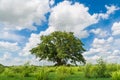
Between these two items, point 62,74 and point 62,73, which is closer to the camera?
point 62,74

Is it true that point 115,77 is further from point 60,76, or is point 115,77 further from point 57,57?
point 57,57

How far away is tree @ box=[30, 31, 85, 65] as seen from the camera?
1898 inches

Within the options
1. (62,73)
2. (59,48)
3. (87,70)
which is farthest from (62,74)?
(59,48)

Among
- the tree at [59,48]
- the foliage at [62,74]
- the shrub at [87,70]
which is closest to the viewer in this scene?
the foliage at [62,74]

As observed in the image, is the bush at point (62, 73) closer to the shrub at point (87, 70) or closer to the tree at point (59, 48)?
the shrub at point (87, 70)

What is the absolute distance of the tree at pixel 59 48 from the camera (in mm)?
48219

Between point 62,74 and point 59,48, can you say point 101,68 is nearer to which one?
point 62,74

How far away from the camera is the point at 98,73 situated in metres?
20.0

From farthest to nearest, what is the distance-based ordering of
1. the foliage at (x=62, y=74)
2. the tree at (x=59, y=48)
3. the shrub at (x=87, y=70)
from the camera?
the tree at (x=59, y=48) < the shrub at (x=87, y=70) < the foliage at (x=62, y=74)

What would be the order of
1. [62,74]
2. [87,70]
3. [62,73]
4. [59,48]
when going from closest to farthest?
[62,74], [62,73], [87,70], [59,48]

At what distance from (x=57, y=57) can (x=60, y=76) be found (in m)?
32.9

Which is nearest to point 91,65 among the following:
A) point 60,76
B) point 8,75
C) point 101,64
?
point 101,64

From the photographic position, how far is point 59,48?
47625mm

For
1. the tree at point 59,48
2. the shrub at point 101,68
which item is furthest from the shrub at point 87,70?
the tree at point 59,48
